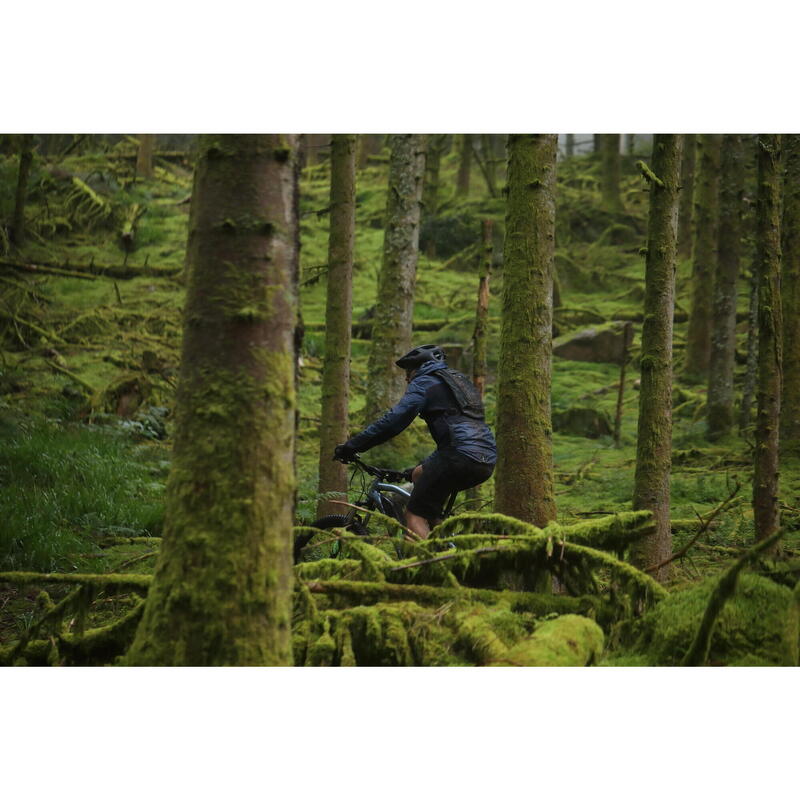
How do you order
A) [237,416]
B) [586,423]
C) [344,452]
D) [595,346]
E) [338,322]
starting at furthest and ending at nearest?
[595,346], [586,423], [338,322], [344,452], [237,416]

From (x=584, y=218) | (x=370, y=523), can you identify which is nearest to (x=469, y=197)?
(x=584, y=218)

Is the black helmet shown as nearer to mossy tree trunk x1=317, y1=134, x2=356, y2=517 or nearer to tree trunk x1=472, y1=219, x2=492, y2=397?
mossy tree trunk x1=317, y1=134, x2=356, y2=517

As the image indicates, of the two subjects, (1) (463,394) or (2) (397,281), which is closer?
(1) (463,394)

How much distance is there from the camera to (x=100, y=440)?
29.8 feet

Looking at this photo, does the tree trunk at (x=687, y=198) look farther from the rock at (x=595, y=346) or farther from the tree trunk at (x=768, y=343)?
the tree trunk at (x=768, y=343)

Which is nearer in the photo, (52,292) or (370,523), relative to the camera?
(370,523)

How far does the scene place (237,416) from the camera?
7.78ft

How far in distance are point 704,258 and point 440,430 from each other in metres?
9.77

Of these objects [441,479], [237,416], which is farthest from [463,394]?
[237,416]

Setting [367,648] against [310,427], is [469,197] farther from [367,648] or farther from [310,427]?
[367,648]

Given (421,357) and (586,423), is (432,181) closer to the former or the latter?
(586,423)

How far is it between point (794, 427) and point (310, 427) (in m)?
6.37

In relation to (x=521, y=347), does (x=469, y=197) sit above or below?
above

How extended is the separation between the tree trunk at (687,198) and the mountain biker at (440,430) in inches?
516
